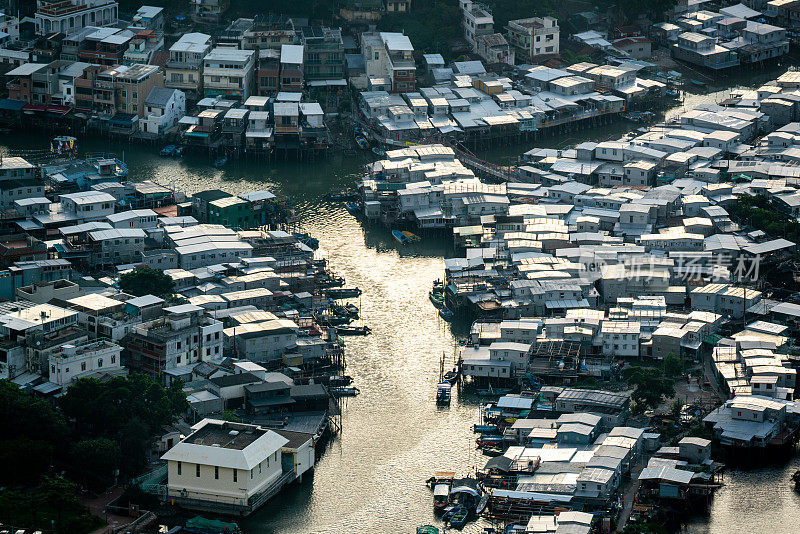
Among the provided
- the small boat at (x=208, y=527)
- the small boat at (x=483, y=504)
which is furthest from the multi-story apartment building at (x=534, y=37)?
the small boat at (x=208, y=527)

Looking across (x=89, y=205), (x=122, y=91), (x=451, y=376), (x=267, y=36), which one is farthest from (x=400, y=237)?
(x=267, y=36)

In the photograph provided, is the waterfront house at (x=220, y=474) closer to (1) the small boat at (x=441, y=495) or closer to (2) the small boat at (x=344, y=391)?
(1) the small boat at (x=441, y=495)

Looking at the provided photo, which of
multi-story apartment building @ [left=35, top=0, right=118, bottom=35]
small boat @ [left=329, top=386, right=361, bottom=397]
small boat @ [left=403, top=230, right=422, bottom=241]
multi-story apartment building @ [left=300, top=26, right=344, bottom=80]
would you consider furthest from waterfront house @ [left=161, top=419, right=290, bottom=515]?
multi-story apartment building @ [left=35, top=0, right=118, bottom=35]

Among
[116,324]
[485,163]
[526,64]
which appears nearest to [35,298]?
[116,324]

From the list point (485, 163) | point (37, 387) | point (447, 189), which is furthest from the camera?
point (485, 163)

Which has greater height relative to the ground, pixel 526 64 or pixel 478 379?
pixel 526 64

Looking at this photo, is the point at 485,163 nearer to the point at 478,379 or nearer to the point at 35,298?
the point at 478,379
